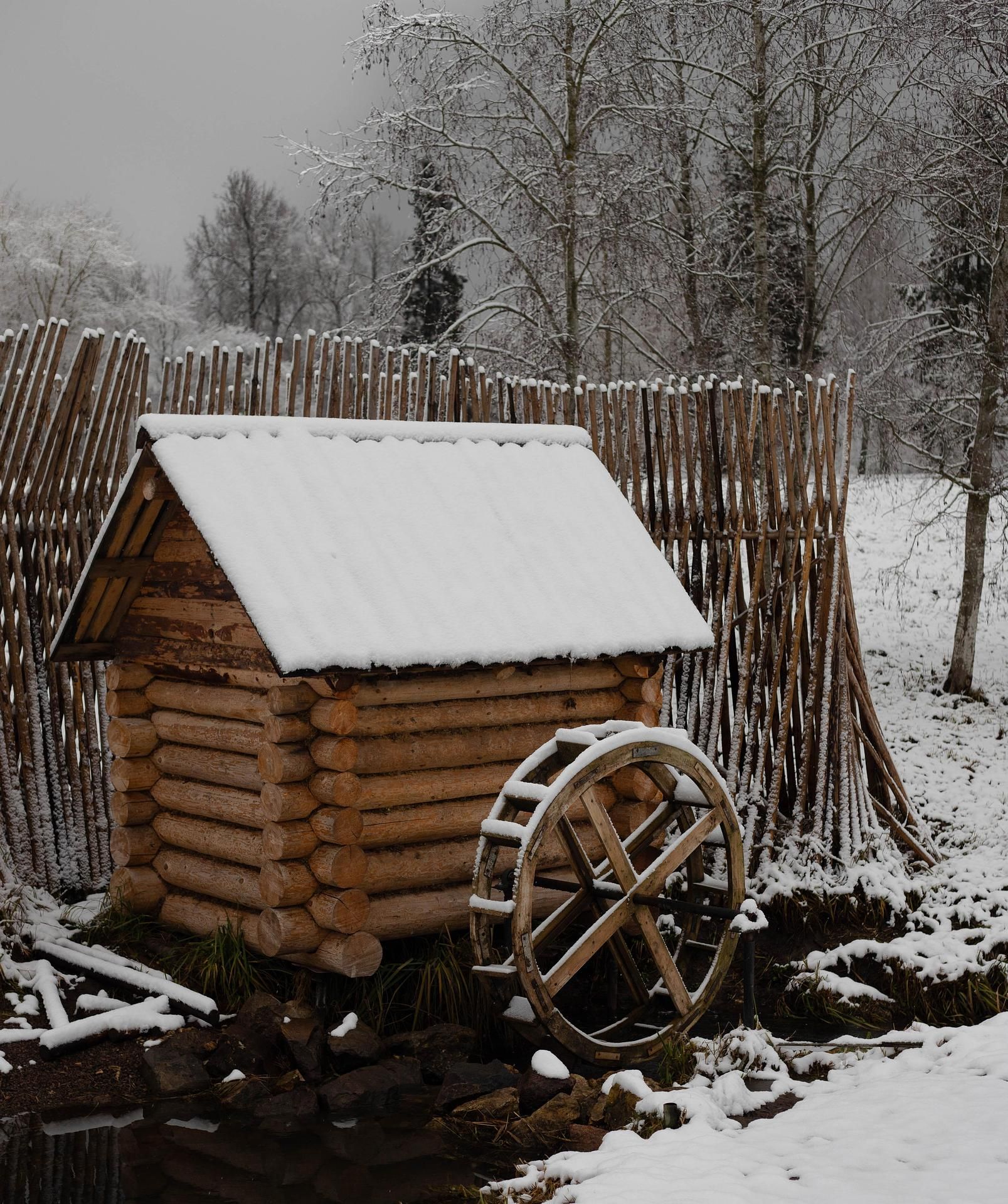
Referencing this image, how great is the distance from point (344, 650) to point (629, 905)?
185cm

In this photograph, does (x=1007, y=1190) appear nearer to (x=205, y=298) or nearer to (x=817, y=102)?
(x=817, y=102)

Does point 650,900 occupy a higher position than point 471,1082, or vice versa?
point 650,900

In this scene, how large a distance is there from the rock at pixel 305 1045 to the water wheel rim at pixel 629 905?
0.96 m

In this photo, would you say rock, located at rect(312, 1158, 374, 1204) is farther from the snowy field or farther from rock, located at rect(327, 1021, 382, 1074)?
rock, located at rect(327, 1021, 382, 1074)

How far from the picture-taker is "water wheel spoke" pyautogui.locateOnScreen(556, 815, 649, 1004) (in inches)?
249

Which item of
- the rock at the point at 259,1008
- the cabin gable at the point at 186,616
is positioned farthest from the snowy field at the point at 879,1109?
the cabin gable at the point at 186,616

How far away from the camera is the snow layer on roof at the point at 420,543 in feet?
19.7

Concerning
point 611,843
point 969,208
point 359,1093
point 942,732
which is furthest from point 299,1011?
point 969,208

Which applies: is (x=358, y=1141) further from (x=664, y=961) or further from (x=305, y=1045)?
(x=664, y=961)

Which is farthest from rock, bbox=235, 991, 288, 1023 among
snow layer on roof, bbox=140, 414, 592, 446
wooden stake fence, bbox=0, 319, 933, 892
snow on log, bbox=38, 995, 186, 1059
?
snow layer on roof, bbox=140, 414, 592, 446

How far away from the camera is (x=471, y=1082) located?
17.9 ft

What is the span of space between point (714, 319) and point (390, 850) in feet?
35.9

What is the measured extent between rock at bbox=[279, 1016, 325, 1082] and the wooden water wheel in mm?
792

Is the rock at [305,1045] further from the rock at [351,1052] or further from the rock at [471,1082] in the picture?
the rock at [471,1082]
